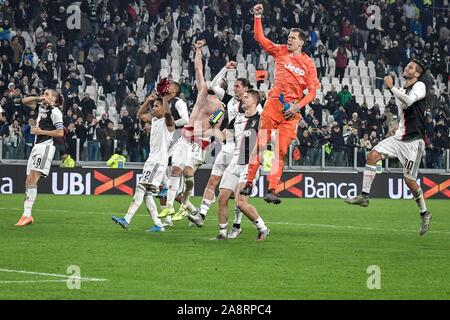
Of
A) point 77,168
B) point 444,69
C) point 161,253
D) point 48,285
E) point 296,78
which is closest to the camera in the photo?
point 48,285

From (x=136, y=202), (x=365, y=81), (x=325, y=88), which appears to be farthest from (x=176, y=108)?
(x=365, y=81)

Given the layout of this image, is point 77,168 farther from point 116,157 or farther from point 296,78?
point 296,78

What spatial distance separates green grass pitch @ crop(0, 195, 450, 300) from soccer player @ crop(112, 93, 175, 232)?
468 millimetres

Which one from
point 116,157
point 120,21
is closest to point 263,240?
point 116,157

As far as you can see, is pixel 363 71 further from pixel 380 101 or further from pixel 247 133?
pixel 247 133

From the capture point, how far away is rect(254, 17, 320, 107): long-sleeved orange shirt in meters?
17.4

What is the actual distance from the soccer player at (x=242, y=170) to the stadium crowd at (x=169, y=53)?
15.7m

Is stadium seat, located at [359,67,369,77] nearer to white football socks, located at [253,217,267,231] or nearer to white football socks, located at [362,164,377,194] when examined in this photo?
white football socks, located at [362,164,377,194]

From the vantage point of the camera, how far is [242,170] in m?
17.5

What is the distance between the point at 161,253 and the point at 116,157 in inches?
742

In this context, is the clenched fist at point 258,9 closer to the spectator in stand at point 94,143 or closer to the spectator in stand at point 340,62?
the spectator in stand at point 94,143

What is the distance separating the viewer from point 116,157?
1340 inches

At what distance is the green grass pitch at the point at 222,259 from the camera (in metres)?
11.6

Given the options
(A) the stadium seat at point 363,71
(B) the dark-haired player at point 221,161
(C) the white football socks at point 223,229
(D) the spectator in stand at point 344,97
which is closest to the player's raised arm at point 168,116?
(B) the dark-haired player at point 221,161
